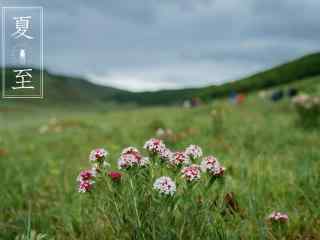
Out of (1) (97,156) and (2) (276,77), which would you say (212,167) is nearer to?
(1) (97,156)

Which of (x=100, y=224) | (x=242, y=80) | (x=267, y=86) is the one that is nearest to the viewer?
(x=100, y=224)

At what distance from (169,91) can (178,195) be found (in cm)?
6003

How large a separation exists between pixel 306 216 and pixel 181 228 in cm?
137

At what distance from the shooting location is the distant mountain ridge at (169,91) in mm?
30188

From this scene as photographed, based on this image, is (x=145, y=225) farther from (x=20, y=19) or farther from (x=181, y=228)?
(x=20, y=19)

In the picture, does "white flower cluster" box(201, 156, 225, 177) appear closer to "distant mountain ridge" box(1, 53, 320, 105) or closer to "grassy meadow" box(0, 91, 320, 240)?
"grassy meadow" box(0, 91, 320, 240)

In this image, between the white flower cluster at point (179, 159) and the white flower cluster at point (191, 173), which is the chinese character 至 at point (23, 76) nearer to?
the white flower cluster at point (179, 159)

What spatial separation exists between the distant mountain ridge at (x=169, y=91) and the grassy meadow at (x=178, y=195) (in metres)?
3.71

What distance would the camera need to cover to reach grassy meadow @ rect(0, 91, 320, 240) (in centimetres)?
244

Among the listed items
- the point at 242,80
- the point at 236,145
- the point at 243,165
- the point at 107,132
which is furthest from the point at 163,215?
the point at 242,80

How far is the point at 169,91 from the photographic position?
62.2 meters

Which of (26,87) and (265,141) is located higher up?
(26,87)

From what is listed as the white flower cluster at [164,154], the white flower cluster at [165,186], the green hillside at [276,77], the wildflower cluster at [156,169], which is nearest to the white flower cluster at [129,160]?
the wildflower cluster at [156,169]

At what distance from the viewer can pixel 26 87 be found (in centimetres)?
761
